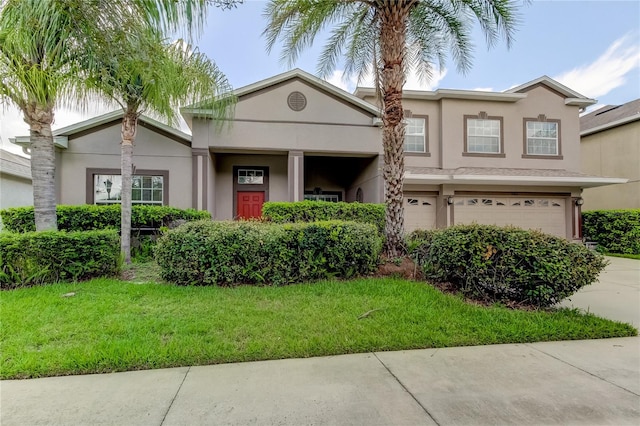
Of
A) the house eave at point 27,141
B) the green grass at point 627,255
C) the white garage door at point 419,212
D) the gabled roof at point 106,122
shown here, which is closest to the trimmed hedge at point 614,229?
the green grass at point 627,255

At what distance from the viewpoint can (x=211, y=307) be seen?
4.83 metres

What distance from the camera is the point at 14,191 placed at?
1315 centimetres

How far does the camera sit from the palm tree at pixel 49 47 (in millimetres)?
3420

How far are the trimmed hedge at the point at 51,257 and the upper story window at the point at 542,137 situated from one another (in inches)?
626

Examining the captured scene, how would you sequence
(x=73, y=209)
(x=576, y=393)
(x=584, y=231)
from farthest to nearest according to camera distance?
(x=584, y=231), (x=73, y=209), (x=576, y=393)

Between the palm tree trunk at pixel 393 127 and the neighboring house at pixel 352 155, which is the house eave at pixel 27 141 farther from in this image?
the palm tree trunk at pixel 393 127

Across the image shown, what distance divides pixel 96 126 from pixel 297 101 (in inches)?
265

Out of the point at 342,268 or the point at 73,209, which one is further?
the point at 73,209

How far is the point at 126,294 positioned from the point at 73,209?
5.00 meters

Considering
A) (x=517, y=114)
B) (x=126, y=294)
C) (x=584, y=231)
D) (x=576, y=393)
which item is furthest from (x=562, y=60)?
(x=126, y=294)

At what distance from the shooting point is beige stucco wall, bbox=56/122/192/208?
396 inches

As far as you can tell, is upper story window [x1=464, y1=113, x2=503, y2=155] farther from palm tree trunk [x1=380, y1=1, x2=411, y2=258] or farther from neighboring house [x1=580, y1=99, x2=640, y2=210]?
palm tree trunk [x1=380, y1=1, x2=411, y2=258]

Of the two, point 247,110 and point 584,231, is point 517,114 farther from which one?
point 247,110

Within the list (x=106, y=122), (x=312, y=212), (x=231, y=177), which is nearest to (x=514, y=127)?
(x=312, y=212)
